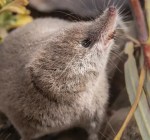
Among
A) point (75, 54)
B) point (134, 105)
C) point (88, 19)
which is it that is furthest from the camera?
point (88, 19)

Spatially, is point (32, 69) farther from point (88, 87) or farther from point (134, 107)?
point (134, 107)

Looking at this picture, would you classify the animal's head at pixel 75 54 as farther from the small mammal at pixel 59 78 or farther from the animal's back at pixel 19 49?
the animal's back at pixel 19 49

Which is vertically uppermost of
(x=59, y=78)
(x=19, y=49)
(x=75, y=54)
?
(x=75, y=54)

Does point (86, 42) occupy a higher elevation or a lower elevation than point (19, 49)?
higher

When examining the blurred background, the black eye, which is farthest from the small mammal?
the blurred background

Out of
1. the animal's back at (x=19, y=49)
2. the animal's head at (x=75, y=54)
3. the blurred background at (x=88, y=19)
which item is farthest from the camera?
the blurred background at (x=88, y=19)

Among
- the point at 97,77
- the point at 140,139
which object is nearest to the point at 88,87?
the point at 97,77

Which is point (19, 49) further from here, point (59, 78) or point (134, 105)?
point (134, 105)

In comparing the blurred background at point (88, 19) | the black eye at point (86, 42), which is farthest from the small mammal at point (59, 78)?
the blurred background at point (88, 19)

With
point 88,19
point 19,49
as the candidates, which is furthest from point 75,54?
point 88,19
